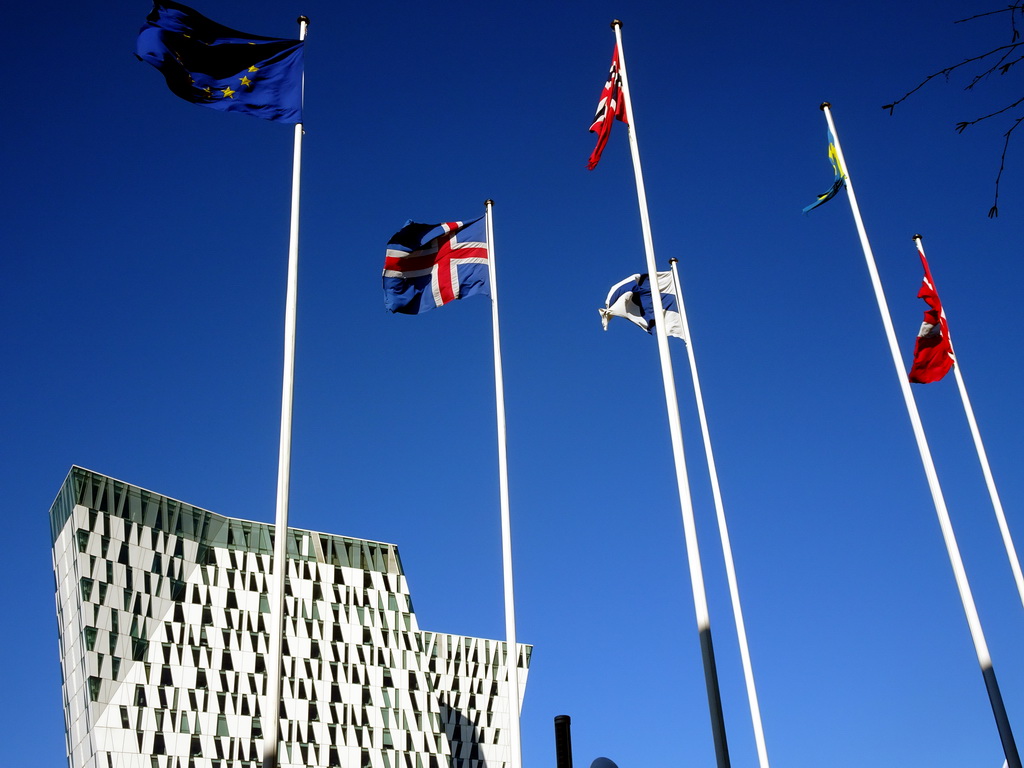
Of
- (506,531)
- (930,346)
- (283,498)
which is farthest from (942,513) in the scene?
(283,498)

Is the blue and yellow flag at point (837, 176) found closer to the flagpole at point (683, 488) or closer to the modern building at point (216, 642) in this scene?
the flagpole at point (683, 488)

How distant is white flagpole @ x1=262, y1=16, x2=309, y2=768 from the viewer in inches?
531

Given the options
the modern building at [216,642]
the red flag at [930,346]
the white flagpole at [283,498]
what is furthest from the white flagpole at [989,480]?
the modern building at [216,642]

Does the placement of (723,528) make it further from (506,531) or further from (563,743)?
(563,743)

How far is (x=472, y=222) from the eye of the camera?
23.2m

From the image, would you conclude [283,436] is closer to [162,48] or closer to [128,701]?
[162,48]

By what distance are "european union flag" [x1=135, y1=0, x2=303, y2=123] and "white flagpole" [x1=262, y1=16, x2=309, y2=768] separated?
1.46 feet

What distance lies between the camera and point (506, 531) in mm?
20266

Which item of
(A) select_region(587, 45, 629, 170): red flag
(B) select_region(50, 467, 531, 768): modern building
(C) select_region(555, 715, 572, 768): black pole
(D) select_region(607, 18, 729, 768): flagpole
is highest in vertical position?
(B) select_region(50, 467, 531, 768): modern building

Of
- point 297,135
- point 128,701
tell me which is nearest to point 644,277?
point 297,135

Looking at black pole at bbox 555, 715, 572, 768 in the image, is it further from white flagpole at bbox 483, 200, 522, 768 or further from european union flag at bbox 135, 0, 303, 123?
european union flag at bbox 135, 0, 303, 123

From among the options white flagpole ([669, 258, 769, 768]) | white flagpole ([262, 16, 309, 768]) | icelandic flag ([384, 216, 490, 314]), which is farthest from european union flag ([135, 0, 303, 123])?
white flagpole ([669, 258, 769, 768])

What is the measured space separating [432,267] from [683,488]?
9.93 metres

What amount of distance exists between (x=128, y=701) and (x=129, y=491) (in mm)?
12209
